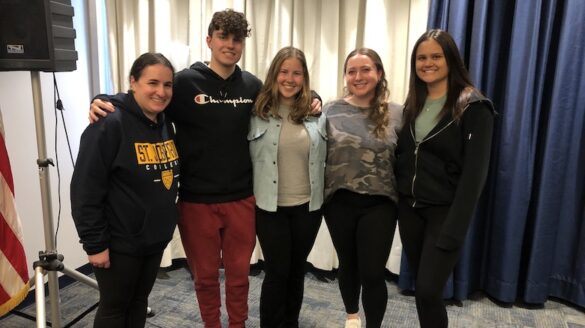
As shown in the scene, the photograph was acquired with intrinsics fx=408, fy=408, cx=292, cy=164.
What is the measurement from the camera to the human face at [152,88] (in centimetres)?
152

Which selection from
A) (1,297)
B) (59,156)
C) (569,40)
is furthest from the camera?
(59,156)

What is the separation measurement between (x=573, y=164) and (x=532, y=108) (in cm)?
40

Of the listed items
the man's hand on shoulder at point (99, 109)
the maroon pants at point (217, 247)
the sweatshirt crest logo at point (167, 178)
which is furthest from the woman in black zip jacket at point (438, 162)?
the man's hand on shoulder at point (99, 109)

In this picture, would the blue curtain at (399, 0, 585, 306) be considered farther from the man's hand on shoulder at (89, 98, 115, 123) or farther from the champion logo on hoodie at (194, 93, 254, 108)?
the man's hand on shoulder at (89, 98, 115, 123)

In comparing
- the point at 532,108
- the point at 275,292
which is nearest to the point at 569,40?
the point at 532,108

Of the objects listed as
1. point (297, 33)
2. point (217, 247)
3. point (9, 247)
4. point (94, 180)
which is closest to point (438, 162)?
point (217, 247)

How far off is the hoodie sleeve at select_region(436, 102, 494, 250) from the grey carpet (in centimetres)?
95

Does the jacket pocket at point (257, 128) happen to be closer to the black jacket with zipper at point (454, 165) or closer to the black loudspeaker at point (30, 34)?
the black jacket with zipper at point (454, 165)

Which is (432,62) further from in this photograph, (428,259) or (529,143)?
(529,143)

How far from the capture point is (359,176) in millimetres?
1771

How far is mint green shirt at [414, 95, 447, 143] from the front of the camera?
5.47 feet

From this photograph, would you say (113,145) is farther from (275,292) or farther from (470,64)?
(470,64)

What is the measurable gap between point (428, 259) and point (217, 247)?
0.93 meters

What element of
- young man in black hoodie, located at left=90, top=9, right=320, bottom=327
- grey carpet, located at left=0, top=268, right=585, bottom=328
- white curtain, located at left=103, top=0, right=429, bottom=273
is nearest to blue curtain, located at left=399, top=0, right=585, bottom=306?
grey carpet, located at left=0, top=268, right=585, bottom=328
